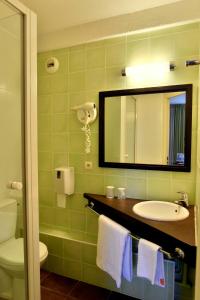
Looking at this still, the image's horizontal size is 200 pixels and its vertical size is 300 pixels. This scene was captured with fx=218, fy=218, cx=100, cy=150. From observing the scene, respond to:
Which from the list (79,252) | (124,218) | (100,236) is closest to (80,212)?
(79,252)

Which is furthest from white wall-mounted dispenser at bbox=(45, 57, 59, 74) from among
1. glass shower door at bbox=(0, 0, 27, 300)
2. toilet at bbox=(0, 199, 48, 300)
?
toilet at bbox=(0, 199, 48, 300)

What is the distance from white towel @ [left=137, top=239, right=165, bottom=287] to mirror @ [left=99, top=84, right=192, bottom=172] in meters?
0.73

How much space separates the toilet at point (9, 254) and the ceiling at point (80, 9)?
5.11 ft

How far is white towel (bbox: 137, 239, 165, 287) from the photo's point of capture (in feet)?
4.54

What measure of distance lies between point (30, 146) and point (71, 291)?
5.31ft

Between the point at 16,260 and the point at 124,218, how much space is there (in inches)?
31.6

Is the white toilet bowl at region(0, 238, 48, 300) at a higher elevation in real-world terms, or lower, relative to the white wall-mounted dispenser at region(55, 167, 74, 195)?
lower

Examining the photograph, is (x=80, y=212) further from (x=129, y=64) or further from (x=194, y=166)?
(x=129, y=64)

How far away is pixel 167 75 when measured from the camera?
1.90 metres

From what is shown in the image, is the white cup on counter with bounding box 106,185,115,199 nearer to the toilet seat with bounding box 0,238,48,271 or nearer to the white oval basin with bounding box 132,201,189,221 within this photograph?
the white oval basin with bounding box 132,201,189,221

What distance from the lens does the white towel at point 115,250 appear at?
5.16ft

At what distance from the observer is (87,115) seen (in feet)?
7.07

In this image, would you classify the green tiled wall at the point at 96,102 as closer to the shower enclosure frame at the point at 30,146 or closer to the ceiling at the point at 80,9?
the ceiling at the point at 80,9

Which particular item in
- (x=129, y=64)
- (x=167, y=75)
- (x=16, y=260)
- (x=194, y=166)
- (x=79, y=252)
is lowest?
(x=79, y=252)
